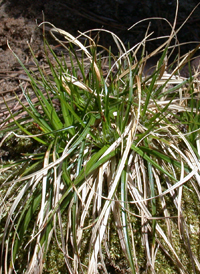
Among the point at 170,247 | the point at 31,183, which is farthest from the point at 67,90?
the point at 170,247

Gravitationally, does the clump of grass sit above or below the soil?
below

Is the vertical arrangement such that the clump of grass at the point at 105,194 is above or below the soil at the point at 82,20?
below

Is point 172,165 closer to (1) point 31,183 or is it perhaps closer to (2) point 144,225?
(2) point 144,225

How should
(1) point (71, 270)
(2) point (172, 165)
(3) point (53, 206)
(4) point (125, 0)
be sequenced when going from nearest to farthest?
1. (1) point (71, 270)
2. (3) point (53, 206)
3. (2) point (172, 165)
4. (4) point (125, 0)

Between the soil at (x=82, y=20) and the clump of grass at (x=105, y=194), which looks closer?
the clump of grass at (x=105, y=194)

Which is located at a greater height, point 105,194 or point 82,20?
point 82,20

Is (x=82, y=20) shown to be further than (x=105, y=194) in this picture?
Yes

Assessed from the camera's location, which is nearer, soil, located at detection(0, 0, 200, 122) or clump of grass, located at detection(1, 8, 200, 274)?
clump of grass, located at detection(1, 8, 200, 274)

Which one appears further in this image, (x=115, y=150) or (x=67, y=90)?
(x=67, y=90)
